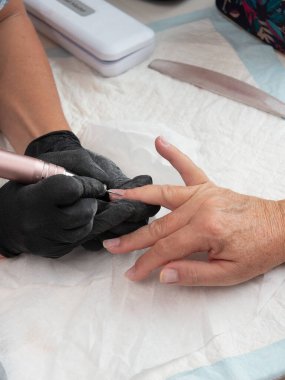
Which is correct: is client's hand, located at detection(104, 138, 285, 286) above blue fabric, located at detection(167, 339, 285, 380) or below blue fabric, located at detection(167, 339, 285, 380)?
above

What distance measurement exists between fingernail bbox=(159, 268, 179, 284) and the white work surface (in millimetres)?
38

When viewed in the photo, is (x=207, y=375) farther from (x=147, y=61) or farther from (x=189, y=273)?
(x=147, y=61)

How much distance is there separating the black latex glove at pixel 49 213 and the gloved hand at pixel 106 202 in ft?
0.09

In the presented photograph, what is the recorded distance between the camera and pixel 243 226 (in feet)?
2.10

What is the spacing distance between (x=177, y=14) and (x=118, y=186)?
658mm

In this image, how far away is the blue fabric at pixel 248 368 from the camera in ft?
1.94

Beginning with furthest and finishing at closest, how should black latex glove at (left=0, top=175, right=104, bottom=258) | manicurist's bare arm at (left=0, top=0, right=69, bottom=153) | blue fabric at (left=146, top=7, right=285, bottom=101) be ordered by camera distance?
blue fabric at (left=146, top=7, right=285, bottom=101) < manicurist's bare arm at (left=0, top=0, right=69, bottom=153) < black latex glove at (left=0, top=175, right=104, bottom=258)

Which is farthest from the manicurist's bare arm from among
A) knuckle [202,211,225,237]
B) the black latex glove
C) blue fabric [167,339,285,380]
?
blue fabric [167,339,285,380]

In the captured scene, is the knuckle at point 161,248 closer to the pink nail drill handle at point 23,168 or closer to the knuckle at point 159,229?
the knuckle at point 159,229

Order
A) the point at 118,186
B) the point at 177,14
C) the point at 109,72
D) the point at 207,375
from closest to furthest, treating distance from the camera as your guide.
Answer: the point at 207,375
the point at 118,186
the point at 109,72
the point at 177,14

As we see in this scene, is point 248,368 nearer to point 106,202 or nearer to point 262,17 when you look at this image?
point 106,202

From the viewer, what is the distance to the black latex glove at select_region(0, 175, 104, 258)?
572 millimetres

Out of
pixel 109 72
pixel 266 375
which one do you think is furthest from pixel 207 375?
pixel 109 72

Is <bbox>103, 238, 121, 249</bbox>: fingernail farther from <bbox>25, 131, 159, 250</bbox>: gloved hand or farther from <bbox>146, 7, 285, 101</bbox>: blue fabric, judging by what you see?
<bbox>146, 7, 285, 101</bbox>: blue fabric
